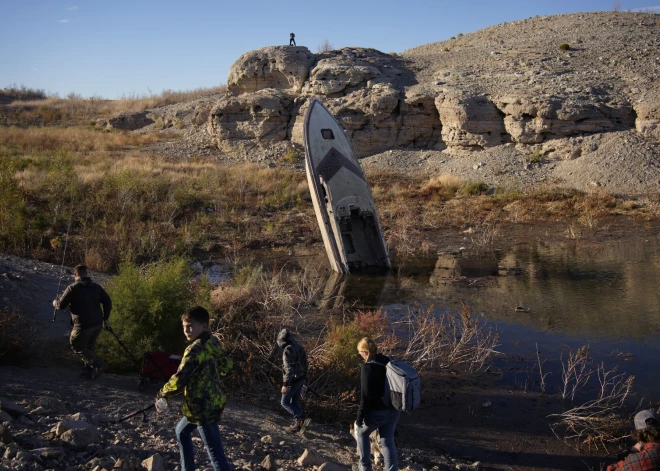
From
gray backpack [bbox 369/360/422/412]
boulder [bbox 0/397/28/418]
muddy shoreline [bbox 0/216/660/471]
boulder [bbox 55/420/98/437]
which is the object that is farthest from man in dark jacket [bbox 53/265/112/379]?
gray backpack [bbox 369/360/422/412]

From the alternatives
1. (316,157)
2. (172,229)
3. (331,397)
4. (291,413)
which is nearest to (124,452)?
(291,413)

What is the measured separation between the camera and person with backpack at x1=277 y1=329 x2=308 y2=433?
5.86 meters

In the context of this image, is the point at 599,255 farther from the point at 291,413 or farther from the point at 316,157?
the point at 291,413

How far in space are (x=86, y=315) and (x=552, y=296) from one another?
8.69 m

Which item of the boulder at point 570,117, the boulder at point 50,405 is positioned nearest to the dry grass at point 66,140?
the boulder at point 570,117

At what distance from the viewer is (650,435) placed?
4.04 meters

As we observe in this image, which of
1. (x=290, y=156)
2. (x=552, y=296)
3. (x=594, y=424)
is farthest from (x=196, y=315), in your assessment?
(x=290, y=156)

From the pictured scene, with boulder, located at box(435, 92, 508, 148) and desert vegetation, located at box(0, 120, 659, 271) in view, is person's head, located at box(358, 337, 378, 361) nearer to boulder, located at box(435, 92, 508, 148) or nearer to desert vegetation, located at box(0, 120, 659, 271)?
desert vegetation, located at box(0, 120, 659, 271)

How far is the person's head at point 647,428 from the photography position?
402 cm

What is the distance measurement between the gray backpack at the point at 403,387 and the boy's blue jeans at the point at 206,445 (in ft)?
4.32

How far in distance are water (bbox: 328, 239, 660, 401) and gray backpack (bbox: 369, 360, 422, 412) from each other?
3.69 m

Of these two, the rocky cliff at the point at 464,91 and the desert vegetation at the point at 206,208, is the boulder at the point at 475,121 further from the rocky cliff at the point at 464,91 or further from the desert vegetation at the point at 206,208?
the desert vegetation at the point at 206,208

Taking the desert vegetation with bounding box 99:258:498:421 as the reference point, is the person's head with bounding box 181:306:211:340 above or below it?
above

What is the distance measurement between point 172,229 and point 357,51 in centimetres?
1907
